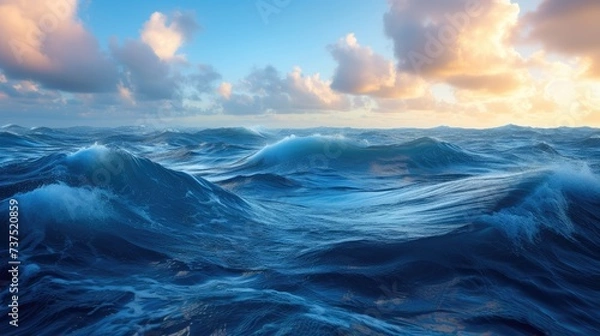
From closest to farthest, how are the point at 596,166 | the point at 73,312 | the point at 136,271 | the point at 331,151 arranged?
the point at 73,312, the point at 136,271, the point at 596,166, the point at 331,151

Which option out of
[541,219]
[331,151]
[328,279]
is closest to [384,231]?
[328,279]

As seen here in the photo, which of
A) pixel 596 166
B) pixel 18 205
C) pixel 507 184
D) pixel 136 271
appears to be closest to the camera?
pixel 136 271

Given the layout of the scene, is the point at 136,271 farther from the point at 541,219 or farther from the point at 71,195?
the point at 541,219

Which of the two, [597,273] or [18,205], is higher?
[18,205]

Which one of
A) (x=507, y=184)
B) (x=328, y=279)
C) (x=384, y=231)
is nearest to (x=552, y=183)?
(x=507, y=184)

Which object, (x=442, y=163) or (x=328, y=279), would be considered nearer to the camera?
(x=328, y=279)

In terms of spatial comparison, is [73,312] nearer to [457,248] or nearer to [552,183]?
[457,248]
